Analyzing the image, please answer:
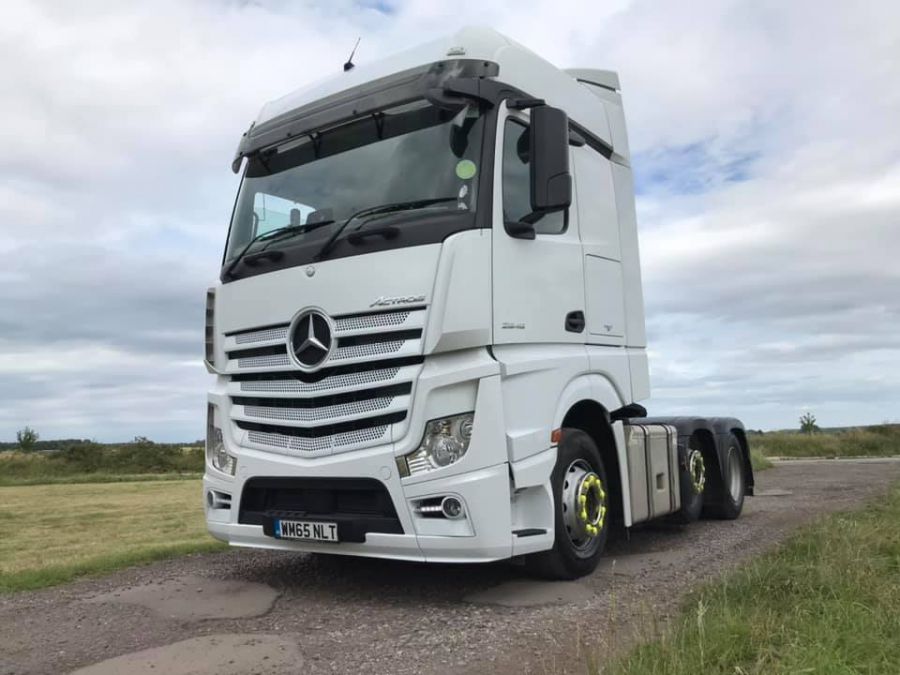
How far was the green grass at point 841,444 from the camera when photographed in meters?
29.7

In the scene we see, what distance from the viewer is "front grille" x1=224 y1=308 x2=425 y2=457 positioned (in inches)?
193

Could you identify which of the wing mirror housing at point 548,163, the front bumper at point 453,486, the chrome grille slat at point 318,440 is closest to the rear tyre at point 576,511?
the front bumper at point 453,486

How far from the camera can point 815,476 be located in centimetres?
1559

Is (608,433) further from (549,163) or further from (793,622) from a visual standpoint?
(793,622)

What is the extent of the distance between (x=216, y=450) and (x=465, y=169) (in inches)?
109

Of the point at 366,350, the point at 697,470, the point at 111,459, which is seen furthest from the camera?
the point at 111,459

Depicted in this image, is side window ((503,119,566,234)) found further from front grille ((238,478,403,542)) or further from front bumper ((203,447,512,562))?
front grille ((238,478,403,542))

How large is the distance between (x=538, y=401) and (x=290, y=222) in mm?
2239

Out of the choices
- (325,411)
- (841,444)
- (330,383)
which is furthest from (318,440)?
(841,444)

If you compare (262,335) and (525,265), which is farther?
(262,335)

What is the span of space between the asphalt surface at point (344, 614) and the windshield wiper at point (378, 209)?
2340 millimetres

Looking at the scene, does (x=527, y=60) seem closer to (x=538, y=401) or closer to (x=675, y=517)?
(x=538, y=401)

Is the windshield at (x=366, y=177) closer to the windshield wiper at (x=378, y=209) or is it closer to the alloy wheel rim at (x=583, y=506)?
the windshield wiper at (x=378, y=209)

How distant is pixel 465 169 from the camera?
512 cm
